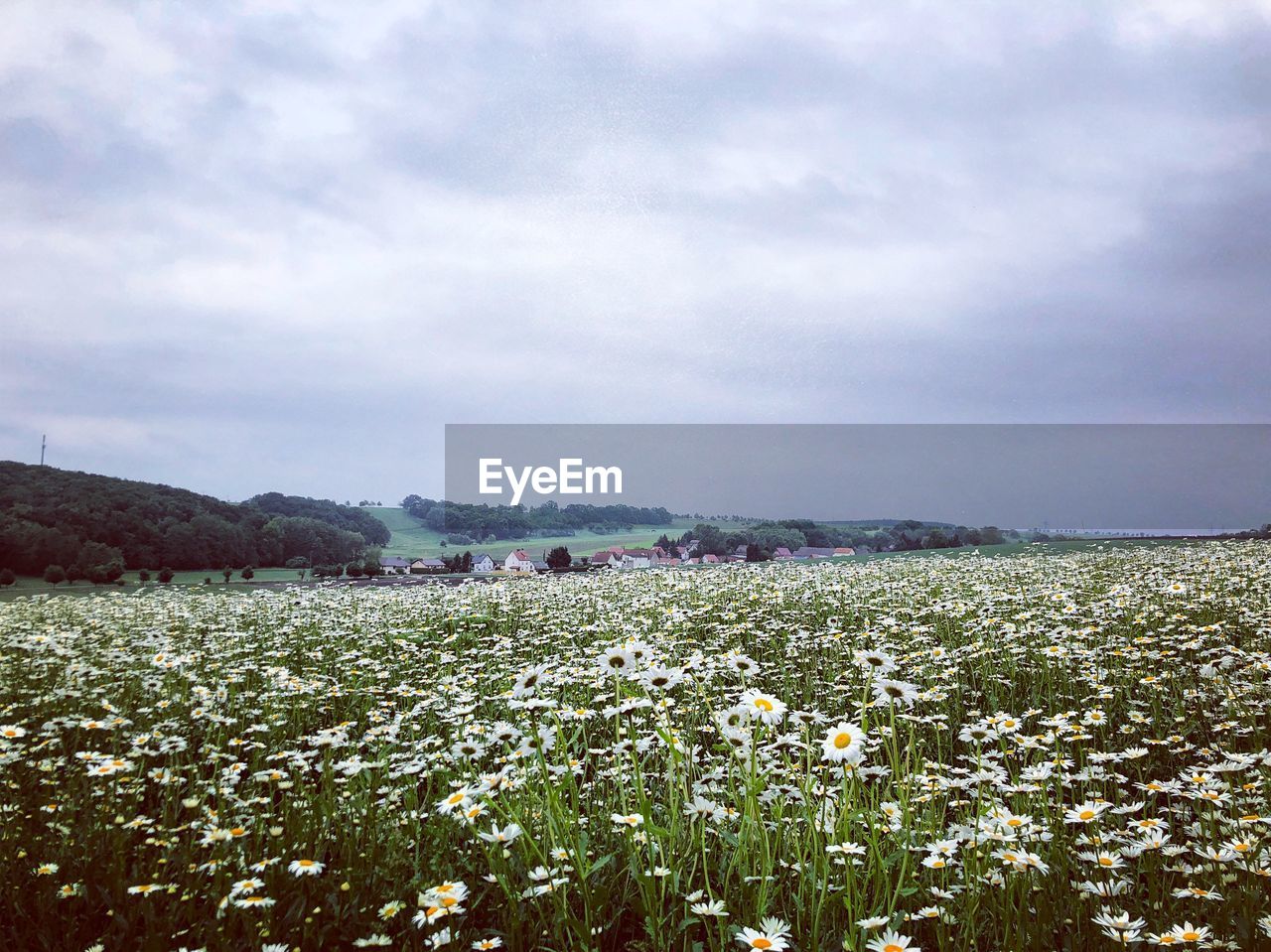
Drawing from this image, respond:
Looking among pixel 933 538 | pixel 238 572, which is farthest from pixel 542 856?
pixel 238 572

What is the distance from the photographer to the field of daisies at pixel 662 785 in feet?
9.57

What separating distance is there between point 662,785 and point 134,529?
110 feet

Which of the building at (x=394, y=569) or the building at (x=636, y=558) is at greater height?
the building at (x=636, y=558)

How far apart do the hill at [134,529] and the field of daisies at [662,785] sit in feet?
79.8

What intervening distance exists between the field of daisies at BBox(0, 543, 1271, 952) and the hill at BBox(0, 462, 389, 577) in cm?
2432

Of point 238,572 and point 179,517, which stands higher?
point 179,517

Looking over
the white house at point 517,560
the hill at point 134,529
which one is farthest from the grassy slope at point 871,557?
the white house at point 517,560

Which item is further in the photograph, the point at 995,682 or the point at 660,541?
the point at 660,541

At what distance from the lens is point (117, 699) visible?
21.9 ft

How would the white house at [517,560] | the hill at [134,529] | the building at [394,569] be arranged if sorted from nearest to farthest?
the building at [394,569] → the white house at [517,560] → the hill at [134,529]

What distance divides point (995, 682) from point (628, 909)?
4.92 m

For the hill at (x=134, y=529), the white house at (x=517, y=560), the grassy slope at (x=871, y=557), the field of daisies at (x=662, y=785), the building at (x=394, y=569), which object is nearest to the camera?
the field of daisies at (x=662, y=785)

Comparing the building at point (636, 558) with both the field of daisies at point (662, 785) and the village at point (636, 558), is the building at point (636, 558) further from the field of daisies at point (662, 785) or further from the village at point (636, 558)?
the field of daisies at point (662, 785)

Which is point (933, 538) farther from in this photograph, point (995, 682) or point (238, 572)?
point (238, 572)
